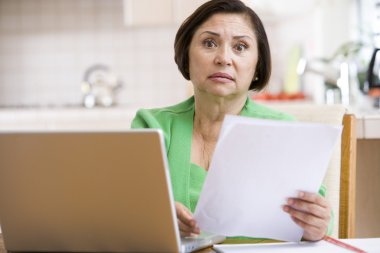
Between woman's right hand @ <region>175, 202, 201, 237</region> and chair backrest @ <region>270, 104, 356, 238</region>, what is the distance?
57 centimetres

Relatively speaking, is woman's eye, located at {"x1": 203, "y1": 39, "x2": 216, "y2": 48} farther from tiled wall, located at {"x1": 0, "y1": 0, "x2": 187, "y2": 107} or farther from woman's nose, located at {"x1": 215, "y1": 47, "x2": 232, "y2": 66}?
tiled wall, located at {"x1": 0, "y1": 0, "x2": 187, "y2": 107}

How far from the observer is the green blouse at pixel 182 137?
1.51 metres

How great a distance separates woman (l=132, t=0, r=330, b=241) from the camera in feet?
5.05

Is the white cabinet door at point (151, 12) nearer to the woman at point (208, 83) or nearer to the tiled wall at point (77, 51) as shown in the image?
the tiled wall at point (77, 51)

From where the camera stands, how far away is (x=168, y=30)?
16.2ft

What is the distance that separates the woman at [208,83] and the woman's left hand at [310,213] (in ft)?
0.95

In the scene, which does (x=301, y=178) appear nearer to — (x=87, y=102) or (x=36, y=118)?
(x=36, y=118)

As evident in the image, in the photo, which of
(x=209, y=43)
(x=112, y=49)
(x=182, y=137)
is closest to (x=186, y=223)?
(x=182, y=137)

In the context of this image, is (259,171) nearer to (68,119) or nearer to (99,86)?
(68,119)

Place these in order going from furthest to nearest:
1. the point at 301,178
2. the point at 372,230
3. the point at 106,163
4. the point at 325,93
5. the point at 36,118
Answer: the point at 325,93 < the point at 36,118 < the point at 372,230 < the point at 301,178 < the point at 106,163

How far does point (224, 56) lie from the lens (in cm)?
152

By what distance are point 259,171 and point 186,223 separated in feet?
0.59

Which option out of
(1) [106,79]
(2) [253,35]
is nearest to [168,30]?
(1) [106,79]

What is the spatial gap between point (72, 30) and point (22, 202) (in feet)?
13.3
